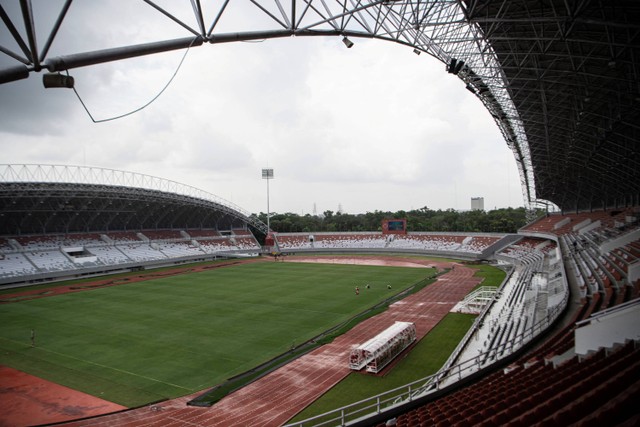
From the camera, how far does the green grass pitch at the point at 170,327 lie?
60.3 ft

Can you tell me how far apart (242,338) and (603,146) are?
85.6ft

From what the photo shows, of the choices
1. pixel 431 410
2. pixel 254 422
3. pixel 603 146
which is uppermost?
pixel 603 146

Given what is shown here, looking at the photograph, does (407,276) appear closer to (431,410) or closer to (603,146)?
(603,146)

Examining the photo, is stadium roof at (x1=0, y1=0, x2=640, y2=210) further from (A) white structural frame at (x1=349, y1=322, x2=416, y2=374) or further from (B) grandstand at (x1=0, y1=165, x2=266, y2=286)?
(B) grandstand at (x1=0, y1=165, x2=266, y2=286)

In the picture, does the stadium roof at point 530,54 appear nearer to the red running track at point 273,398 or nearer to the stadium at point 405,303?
the stadium at point 405,303

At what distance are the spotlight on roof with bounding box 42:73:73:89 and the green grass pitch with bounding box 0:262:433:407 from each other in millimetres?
14273

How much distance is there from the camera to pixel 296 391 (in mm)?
16562

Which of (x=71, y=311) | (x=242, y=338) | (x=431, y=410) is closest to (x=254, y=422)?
(x=431, y=410)

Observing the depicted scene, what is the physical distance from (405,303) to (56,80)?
29.6 metres

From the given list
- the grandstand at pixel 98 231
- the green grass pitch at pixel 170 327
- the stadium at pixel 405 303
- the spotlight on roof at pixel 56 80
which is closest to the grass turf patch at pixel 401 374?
the stadium at pixel 405 303

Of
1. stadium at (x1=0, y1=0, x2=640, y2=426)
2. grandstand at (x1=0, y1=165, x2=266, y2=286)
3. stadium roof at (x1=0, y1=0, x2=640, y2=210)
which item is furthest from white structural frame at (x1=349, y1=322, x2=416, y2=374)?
grandstand at (x1=0, y1=165, x2=266, y2=286)

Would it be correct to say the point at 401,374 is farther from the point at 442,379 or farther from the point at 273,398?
the point at 273,398

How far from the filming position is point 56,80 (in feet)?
18.1

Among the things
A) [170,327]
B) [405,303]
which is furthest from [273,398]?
[405,303]
